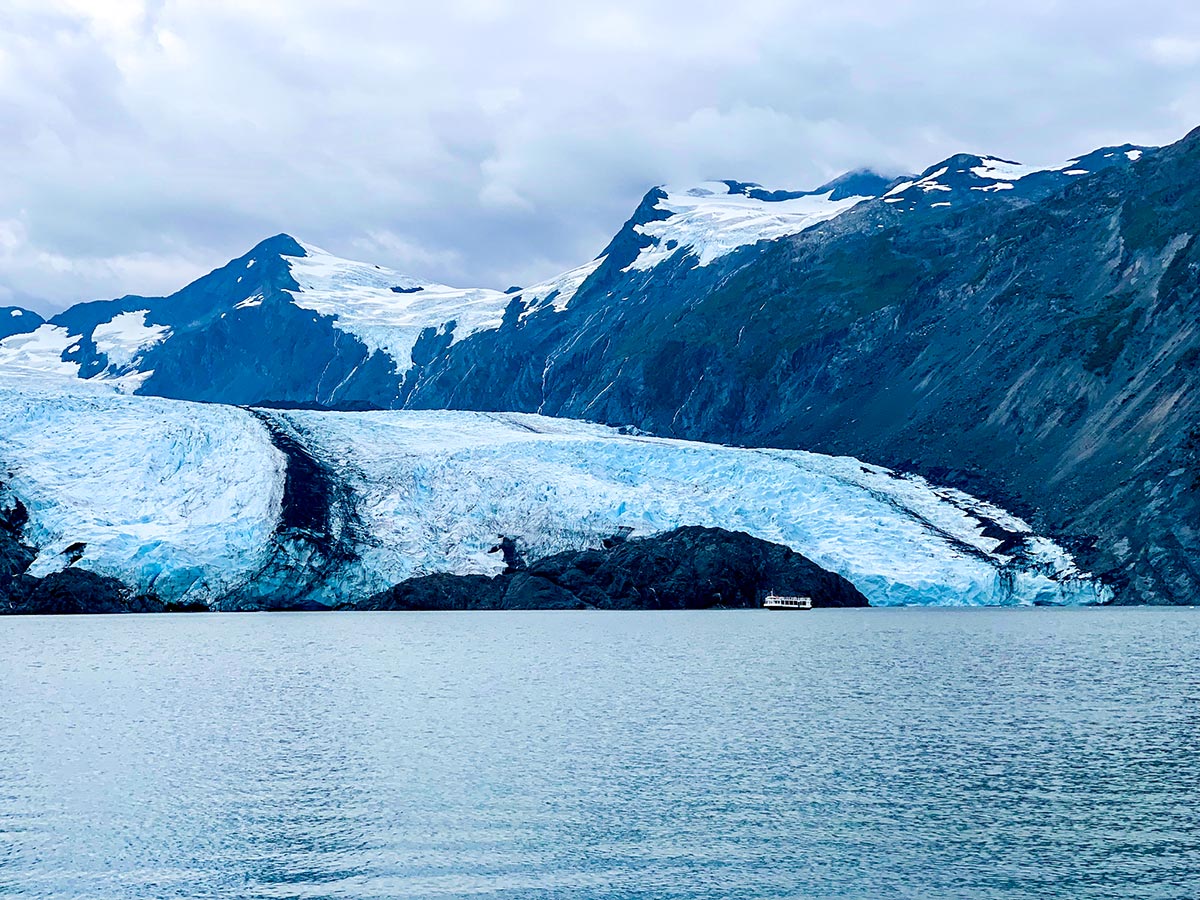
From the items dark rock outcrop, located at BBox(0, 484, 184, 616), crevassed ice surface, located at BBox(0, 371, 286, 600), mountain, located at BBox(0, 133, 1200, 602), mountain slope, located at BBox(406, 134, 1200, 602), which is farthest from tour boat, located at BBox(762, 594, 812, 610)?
dark rock outcrop, located at BBox(0, 484, 184, 616)

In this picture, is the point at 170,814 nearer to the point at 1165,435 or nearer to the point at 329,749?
the point at 329,749

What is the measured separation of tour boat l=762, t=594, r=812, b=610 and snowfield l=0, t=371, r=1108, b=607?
6720 millimetres

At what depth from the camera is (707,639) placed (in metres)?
65.3

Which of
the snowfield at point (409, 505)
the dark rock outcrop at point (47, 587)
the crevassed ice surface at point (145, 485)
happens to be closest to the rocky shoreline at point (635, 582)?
the dark rock outcrop at point (47, 587)

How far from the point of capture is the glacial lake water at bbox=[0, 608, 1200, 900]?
20.3 m

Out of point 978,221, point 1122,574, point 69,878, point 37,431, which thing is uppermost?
point 978,221

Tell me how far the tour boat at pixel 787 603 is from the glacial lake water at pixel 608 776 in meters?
33.3

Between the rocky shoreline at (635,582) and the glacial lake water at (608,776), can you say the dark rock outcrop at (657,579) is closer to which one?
the rocky shoreline at (635,582)

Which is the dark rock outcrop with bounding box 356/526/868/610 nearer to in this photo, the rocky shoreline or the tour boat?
the rocky shoreline

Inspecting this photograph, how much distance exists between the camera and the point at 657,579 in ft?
295

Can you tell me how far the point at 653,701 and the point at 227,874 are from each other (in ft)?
70.1

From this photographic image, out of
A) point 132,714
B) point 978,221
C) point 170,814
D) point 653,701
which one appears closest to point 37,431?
point 132,714

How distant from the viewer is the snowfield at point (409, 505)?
3310 inches

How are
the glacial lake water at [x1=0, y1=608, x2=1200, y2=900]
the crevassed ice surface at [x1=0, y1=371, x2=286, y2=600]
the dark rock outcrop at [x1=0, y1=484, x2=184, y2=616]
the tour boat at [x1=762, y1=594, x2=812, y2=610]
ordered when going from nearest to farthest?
1. the glacial lake water at [x1=0, y1=608, x2=1200, y2=900]
2. the dark rock outcrop at [x1=0, y1=484, x2=184, y2=616]
3. the crevassed ice surface at [x1=0, y1=371, x2=286, y2=600]
4. the tour boat at [x1=762, y1=594, x2=812, y2=610]
